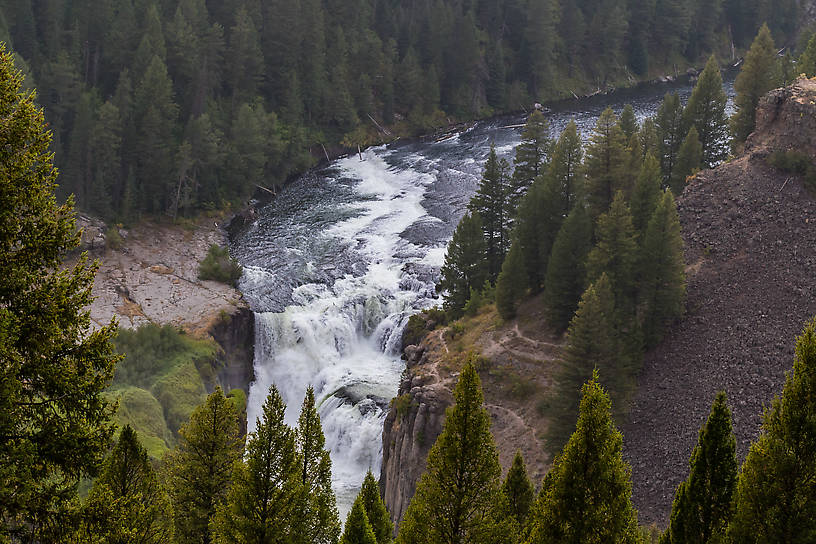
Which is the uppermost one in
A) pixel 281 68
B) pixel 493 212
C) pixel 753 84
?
pixel 281 68

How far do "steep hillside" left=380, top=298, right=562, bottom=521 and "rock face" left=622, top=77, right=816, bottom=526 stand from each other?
559 centimetres

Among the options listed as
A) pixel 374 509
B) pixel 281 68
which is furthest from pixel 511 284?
pixel 281 68

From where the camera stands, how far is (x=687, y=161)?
198ft

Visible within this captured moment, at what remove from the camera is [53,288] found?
43.2 ft

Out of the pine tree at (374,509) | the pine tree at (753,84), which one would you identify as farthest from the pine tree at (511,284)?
the pine tree at (374,509)

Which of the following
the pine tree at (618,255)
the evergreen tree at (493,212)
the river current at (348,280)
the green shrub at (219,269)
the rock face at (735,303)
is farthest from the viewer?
the green shrub at (219,269)

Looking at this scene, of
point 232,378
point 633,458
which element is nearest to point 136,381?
point 232,378

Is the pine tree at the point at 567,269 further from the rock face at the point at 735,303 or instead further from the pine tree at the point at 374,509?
the pine tree at the point at 374,509

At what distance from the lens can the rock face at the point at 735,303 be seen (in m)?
41.4

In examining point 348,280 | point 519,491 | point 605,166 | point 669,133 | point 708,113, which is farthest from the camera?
point 348,280

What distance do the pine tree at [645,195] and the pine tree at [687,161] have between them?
910 cm

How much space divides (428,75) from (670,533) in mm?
107630

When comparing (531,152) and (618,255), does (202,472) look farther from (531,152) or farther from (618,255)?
(531,152)

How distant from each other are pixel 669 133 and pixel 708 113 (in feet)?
10.6
